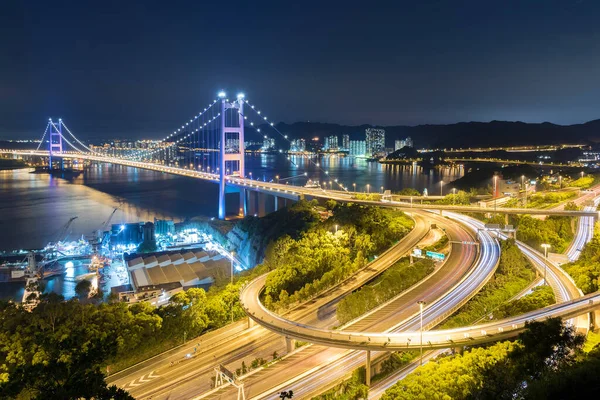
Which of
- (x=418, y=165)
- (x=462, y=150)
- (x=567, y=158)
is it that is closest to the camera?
(x=567, y=158)

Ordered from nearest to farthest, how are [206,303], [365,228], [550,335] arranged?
[550,335], [206,303], [365,228]

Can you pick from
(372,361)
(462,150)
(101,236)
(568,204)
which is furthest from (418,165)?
(372,361)

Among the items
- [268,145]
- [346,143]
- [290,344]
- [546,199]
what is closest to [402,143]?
[346,143]

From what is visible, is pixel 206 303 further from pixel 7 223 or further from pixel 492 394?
pixel 7 223

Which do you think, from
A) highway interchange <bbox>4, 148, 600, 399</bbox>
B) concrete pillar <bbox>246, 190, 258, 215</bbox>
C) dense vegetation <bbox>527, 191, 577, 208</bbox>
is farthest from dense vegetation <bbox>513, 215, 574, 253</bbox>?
concrete pillar <bbox>246, 190, 258, 215</bbox>

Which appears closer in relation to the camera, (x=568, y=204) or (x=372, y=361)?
(x=372, y=361)

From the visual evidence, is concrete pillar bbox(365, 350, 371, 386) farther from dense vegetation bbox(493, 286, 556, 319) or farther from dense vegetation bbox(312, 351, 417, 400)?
dense vegetation bbox(493, 286, 556, 319)
